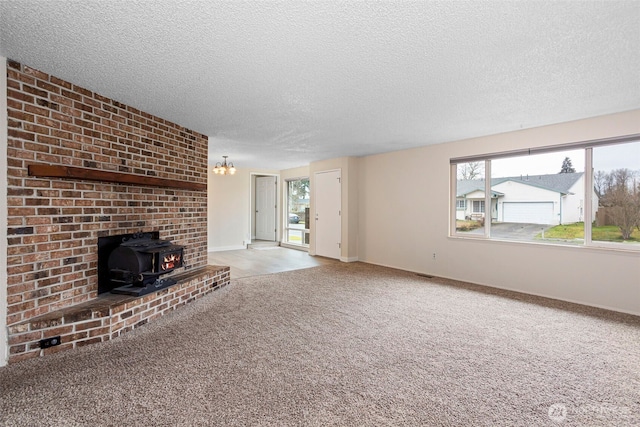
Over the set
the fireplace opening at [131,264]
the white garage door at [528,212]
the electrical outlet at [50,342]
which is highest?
the white garage door at [528,212]

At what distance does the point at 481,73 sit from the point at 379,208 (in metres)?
3.82

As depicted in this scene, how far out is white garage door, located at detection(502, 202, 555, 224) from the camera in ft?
14.0

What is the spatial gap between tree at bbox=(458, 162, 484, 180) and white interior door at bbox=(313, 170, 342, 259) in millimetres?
2482

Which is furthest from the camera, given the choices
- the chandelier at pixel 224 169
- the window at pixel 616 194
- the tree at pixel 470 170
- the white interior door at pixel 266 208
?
the white interior door at pixel 266 208

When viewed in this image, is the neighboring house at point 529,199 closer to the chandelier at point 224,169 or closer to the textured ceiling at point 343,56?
the textured ceiling at point 343,56

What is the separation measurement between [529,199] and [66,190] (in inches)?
216

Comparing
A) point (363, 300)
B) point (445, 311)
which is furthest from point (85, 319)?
point (445, 311)

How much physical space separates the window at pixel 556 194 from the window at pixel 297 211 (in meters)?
4.37

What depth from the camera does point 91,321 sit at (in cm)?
259

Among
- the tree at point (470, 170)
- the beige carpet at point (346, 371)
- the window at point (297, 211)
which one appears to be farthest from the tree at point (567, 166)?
the window at point (297, 211)

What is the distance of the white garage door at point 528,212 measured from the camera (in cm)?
426

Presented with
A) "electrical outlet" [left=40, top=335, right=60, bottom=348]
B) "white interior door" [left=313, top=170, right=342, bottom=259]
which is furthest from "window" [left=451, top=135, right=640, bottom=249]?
"electrical outlet" [left=40, top=335, right=60, bottom=348]

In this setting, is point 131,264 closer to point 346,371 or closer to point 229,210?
point 346,371

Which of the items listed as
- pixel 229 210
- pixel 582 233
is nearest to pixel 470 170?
pixel 582 233
